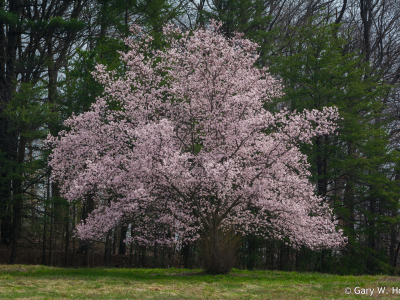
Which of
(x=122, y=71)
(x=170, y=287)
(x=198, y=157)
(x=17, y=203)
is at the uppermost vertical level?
(x=122, y=71)

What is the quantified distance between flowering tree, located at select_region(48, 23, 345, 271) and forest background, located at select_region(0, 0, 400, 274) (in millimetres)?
3656

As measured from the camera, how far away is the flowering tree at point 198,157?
11.2 m

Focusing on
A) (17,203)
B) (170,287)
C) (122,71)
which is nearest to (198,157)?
(170,287)

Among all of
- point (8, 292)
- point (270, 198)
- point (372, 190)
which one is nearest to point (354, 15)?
point (372, 190)

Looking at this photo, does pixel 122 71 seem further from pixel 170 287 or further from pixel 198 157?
pixel 170 287

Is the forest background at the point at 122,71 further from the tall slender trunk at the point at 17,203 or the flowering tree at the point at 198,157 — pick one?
the flowering tree at the point at 198,157

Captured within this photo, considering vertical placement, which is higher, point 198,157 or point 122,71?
point 122,71

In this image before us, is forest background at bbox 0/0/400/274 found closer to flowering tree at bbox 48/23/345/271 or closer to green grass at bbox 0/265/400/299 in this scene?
flowering tree at bbox 48/23/345/271

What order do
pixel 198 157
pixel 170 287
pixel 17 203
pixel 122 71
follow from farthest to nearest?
pixel 122 71, pixel 17 203, pixel 198 157, pixel 170 287

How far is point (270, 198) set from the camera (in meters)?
12.5

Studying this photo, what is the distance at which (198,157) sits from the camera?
12.0 m

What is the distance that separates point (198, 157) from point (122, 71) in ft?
26.2

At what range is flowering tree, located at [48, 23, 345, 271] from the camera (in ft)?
36.9

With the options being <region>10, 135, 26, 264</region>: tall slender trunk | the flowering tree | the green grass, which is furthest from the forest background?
the green grass
